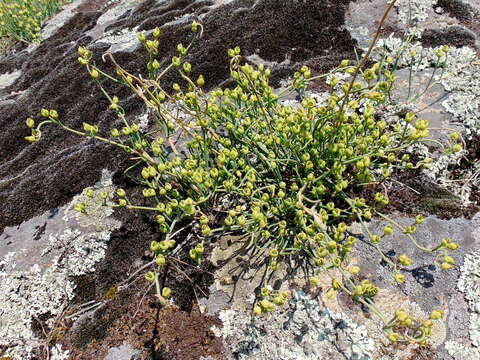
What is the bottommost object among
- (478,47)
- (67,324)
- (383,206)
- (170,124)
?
(67,324)

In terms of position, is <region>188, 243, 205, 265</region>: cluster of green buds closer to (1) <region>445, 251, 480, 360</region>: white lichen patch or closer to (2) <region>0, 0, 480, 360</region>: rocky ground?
(2) <region>0, 0, 480, 360</region>: rocky ground

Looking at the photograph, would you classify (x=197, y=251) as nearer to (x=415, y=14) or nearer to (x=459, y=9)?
(x=415, y=14)

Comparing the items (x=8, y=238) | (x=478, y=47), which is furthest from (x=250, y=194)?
(x=478, y=47)

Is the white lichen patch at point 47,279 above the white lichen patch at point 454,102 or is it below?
below

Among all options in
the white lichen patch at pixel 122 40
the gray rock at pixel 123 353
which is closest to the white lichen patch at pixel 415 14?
the white lichen patch at pixel 122 40

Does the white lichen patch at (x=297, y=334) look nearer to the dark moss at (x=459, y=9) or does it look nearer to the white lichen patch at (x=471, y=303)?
the white lichen patch at (x=471, y=303)

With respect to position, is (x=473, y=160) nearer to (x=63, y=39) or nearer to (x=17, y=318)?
(x=17, y=318)
